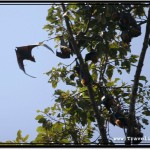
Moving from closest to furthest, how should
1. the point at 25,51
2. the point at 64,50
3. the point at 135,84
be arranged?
the point at 135,84 < the point at 25,51 < the point at 64,50

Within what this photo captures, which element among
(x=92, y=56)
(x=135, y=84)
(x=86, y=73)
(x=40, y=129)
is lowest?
(x=40, y=129)

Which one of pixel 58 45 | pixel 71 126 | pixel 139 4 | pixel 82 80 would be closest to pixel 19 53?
pixel 58 45

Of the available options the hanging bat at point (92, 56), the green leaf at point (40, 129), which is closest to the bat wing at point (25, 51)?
the hanging bat at point (92, 56)

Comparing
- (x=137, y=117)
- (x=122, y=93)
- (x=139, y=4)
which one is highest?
(x=139, y=4)

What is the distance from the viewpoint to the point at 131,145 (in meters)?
3.36

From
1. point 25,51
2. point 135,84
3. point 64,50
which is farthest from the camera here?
point 64,50

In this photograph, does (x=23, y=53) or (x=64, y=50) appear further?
(x=64, y=50)

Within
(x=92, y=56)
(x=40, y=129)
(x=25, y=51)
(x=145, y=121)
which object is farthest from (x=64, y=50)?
(x=145, y=121)

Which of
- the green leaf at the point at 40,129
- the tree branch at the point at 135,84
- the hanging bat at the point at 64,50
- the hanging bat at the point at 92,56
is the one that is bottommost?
the green leaf at the point at 40,129

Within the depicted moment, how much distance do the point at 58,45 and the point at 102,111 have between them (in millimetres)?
950

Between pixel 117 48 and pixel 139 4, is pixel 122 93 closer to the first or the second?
pixel 117 48

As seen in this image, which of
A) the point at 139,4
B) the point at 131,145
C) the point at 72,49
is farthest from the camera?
the point at 72,49

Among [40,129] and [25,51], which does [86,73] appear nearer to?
[25,51]

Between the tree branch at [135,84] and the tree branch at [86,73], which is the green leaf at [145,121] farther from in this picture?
the tree branch at [86,73]
